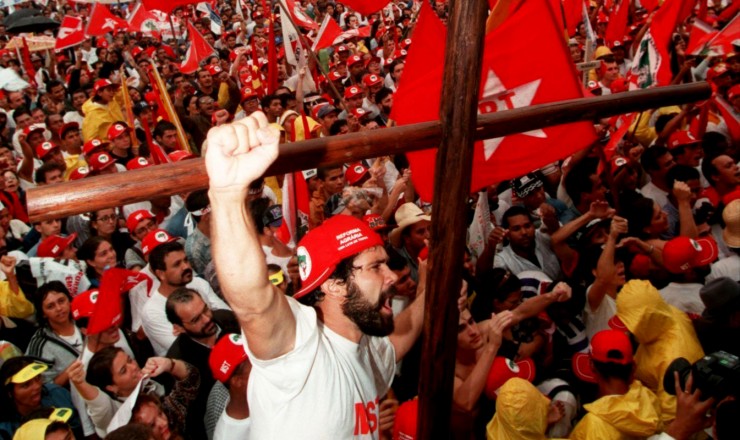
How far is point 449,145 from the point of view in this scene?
1.81 meters

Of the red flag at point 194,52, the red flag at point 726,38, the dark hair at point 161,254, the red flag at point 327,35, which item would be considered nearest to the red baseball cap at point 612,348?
the dark hair at point 161,254

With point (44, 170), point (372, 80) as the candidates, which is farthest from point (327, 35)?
point (44, 170)

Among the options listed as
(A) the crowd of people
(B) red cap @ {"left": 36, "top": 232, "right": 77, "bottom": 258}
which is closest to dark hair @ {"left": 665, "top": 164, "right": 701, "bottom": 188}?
(A) the crowd of people

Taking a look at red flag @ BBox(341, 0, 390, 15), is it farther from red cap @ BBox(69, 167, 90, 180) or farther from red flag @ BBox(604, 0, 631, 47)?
red flag @ BBox(604, 0, 631, 47)

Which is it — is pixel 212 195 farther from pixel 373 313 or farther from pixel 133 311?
pixel 133 311

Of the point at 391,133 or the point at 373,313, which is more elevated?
the point at 391,133

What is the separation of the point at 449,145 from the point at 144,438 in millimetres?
1885

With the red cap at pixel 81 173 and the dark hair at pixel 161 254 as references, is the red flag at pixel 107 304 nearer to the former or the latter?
the dark hair at pixel 161 254

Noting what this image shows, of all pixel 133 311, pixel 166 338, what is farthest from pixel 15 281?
pixel 166 338

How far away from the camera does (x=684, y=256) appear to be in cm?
399

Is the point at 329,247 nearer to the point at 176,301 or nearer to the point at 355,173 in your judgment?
the point at 176,301

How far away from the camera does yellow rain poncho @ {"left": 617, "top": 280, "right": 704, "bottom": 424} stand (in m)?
3.36

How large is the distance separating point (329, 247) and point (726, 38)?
16.7 ft

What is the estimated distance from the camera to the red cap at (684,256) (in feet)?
13.1
